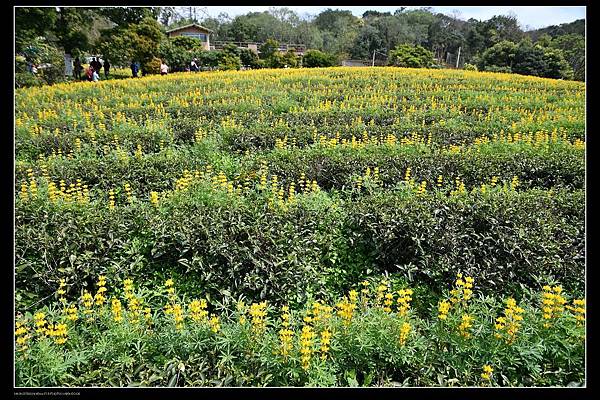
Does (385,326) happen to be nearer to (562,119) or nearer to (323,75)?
(562,119)

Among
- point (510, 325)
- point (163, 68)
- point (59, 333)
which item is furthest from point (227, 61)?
point (510, 325)

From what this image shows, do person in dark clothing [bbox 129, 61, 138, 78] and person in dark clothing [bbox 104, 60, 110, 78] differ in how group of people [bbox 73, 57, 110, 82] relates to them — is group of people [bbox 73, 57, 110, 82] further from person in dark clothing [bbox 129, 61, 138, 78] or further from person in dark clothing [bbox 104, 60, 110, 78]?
person in dark clothing [bbox 129, 61, 138, 78]

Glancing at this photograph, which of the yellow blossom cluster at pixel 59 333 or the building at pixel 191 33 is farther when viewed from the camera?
the building at pixel 191 33

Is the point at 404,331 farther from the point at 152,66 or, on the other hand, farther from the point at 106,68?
the point at 152,66

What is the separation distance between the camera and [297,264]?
2.90 meters

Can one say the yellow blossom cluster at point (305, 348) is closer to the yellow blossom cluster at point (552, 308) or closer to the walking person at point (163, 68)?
the yellow blossom cluster at point (552, 308)

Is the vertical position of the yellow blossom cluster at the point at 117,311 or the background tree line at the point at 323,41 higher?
the background tree line at the point at 323,41

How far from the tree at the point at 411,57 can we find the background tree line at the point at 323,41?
43 millimetres

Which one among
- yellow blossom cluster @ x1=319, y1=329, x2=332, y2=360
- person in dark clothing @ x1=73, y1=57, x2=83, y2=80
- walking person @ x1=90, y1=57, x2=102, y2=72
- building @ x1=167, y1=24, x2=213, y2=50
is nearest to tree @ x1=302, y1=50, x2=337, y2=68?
building @ x1=167, y1=24, x2=213, y2=50


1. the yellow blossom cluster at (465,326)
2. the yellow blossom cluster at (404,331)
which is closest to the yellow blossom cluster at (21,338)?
the yellow blossom cluster at (404,331)

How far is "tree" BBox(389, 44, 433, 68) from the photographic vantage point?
1836cm

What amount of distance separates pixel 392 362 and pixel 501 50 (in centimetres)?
1593

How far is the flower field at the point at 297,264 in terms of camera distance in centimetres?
219

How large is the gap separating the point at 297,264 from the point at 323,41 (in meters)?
15.3
